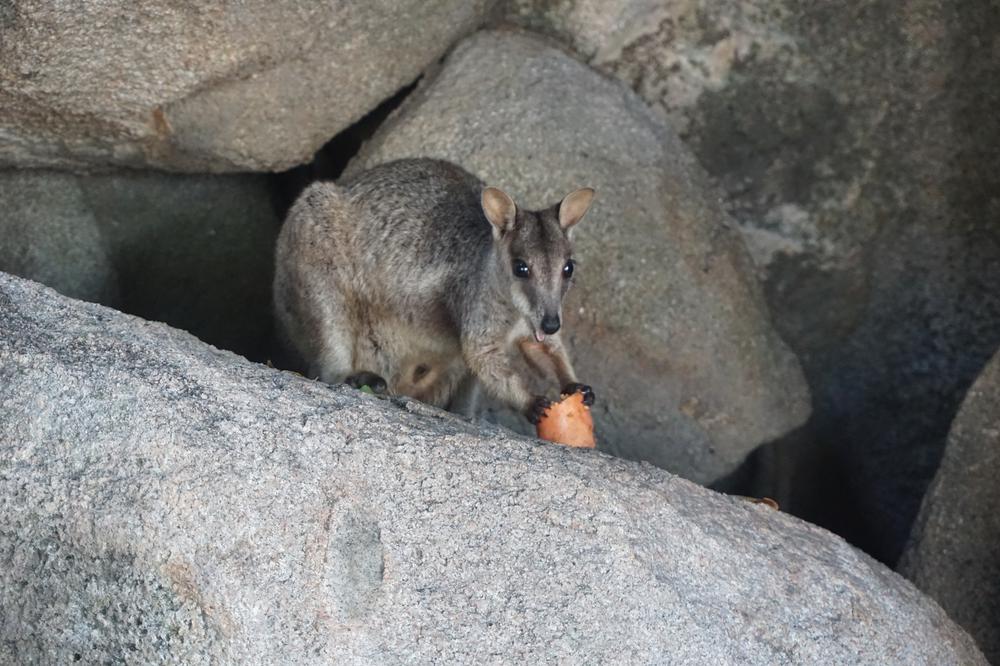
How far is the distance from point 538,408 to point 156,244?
2520mm

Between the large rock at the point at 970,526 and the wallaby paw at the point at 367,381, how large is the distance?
2.53 meters

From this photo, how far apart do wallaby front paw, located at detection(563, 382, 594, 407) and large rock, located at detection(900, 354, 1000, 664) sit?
1591 mm

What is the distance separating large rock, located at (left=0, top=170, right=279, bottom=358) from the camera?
695 cm

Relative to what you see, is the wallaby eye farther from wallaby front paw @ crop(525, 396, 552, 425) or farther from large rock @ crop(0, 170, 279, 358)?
large rock @ crop(0, 170, 279, 358)

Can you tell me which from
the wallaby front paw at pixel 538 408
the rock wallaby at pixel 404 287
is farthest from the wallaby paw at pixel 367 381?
the wallaby front paw at pixel 538 408

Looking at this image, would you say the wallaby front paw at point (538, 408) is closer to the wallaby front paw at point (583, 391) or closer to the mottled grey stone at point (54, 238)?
the wallaby front paw at point (583, 391)

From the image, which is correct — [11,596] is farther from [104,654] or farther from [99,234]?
[99,234]

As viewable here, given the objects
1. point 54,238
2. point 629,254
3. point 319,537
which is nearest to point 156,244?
point 54,238

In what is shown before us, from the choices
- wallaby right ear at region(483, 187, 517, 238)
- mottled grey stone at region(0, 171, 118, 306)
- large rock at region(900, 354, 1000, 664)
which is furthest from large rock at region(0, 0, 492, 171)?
large rock at region(900, 354, 1000, 664)

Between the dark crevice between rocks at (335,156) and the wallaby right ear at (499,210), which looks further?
the dark crevice between rocks at (335,156)

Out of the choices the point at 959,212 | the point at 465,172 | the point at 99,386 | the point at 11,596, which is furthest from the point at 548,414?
the point at 959,212

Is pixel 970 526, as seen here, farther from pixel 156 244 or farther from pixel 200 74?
pixel 156 244

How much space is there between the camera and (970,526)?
6.08 meters

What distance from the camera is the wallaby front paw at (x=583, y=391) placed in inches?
245
